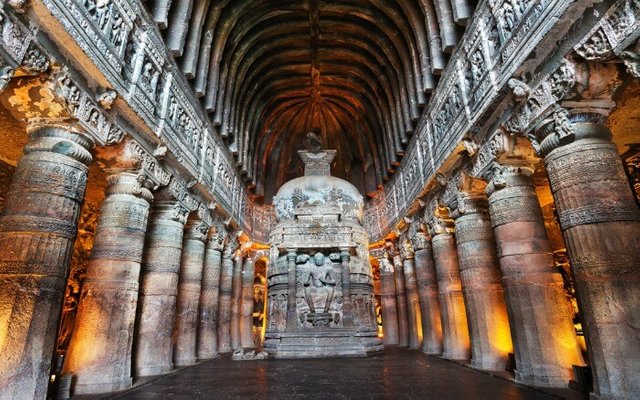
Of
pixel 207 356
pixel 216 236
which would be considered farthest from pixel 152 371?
pixel 216 236

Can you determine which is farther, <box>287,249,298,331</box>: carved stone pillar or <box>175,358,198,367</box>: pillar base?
<box>287,249,298,331</box>: carved stone pillar

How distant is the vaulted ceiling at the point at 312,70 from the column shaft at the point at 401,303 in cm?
401

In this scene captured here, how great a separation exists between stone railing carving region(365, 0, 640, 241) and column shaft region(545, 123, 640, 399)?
777 mm

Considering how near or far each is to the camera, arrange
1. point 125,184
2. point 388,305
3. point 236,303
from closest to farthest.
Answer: point 125,184, point 236,303, point 388,305

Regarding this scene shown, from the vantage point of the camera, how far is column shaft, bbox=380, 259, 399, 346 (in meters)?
15.0

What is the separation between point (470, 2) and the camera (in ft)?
25.0

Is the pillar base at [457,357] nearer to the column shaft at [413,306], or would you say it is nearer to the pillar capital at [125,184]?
the column shaft at [413,306]

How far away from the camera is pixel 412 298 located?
12.6m

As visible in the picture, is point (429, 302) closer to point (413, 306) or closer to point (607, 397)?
point (413, 306)

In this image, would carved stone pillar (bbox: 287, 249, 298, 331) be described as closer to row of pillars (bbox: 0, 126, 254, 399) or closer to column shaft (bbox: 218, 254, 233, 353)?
row of pillars (bbox: 0, 126, 254, 399)

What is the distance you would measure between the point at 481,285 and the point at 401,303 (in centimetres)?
732

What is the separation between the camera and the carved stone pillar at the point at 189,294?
8742 millimetres

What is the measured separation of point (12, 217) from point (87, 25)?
286 cm

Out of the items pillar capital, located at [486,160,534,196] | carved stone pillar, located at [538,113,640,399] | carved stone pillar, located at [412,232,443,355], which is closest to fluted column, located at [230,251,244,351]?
carved stone pillar, located at [412,232,443,355]
